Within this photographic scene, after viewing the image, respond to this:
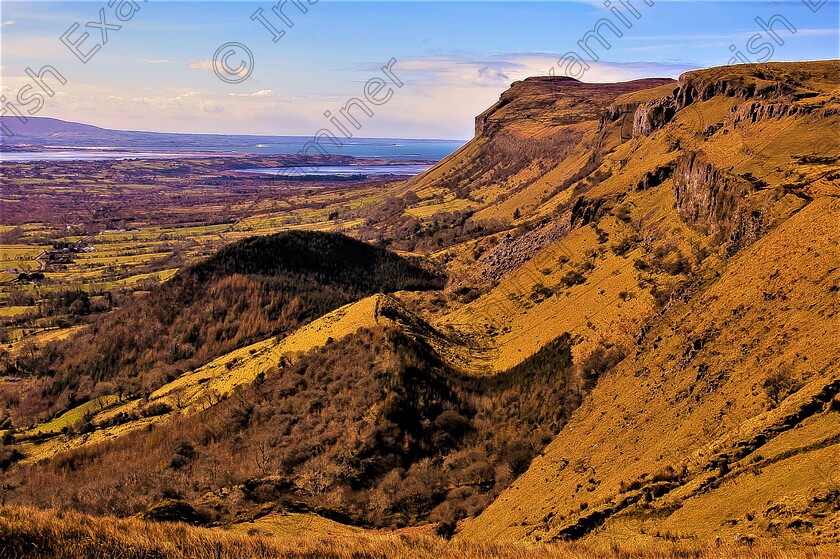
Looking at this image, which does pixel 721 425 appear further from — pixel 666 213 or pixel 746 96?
pixel 746 96

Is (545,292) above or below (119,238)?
above

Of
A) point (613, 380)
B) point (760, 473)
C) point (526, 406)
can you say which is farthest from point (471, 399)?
point (760, 473)

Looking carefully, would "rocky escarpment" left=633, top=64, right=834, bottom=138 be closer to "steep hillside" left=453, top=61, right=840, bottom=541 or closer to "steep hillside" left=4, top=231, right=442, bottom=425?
"steep hillside" left=453, top=61, right=840, bottom=541

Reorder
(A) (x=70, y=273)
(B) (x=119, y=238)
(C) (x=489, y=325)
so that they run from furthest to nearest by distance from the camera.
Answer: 1. (B) (x=119, y=238)
2. (A) (x=70, y=273)
3. (C) (x=489, y=325)

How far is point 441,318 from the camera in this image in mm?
49125

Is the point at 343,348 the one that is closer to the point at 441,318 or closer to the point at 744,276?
the point at 441,318

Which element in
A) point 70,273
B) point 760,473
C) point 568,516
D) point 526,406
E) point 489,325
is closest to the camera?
point 760,473

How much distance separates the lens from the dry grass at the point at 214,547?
39.8 ft

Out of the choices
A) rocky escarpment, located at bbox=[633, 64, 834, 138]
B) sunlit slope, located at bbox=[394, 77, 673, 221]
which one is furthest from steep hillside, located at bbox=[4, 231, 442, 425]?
rocky escarpment, located at bbox=[633, 64, 834, 138]

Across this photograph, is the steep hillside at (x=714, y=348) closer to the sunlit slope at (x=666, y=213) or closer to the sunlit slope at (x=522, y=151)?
the sunlit slope at (x=666, y=213)

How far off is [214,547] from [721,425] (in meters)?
14.7

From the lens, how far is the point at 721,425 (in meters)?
18.0

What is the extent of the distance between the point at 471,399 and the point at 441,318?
16.6 m

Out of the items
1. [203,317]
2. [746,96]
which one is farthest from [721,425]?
[203,317]
